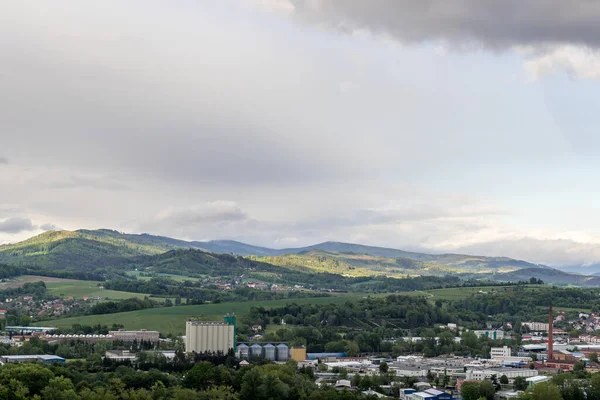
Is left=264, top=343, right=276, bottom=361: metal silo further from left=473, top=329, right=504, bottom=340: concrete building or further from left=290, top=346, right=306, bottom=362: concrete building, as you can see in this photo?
left=473, top=329, right=504, bottom=340: concrete building

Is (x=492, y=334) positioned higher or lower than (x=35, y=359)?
higher

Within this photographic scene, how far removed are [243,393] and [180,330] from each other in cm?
4534

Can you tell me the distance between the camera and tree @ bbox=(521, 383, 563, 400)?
195ft

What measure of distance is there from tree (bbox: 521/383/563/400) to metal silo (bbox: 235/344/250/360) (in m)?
31.5

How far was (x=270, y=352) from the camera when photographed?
87750 millimetres

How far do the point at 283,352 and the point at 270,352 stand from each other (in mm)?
1886

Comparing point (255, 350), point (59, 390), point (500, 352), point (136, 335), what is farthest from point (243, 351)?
point (59, 390)

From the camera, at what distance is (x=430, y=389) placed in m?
69.8

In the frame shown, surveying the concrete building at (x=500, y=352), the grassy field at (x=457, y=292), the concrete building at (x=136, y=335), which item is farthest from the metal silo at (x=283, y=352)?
the grassy field at (x=457, y=292)

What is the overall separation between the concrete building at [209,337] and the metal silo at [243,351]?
606 millimetres

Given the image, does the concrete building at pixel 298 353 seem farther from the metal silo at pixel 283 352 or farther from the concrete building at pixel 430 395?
the concrete building at pixel 430 395

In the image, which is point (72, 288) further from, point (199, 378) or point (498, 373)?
point (199, 378)

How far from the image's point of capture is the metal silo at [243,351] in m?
85.8

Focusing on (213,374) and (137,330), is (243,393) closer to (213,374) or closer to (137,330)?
(213,374)
